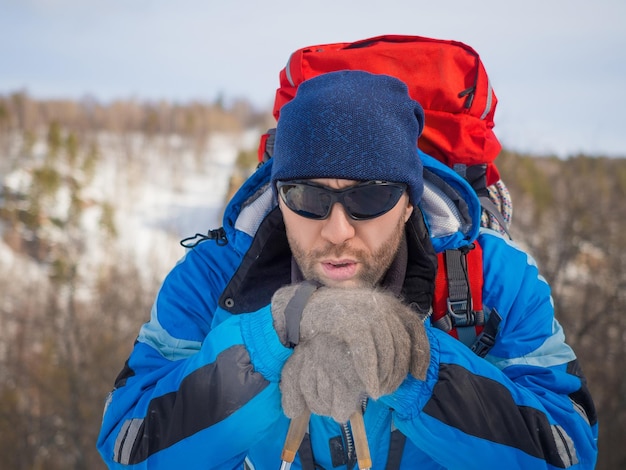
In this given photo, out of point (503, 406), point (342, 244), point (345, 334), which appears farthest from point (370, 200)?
point (503, 406)

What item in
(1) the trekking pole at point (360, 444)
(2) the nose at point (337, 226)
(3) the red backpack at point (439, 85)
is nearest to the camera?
(1) the trekking pole at point (360, 444)

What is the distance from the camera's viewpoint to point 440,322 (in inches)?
86.4

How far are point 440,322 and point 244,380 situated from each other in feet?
3.01

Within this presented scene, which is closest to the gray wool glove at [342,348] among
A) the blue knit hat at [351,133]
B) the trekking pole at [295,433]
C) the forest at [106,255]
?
the trekking pole at [295,433]

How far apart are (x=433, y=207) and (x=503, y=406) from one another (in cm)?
96

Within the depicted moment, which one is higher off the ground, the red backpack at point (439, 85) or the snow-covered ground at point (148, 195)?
the red backpack at point (439, 85)

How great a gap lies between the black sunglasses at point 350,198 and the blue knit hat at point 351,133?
0.04 m

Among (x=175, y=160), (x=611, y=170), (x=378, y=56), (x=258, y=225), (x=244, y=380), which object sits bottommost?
(x=175, y=160)

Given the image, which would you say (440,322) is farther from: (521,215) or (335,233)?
(521,215)

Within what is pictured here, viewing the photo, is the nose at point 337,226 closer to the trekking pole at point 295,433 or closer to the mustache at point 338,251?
the mustache at point 338,251

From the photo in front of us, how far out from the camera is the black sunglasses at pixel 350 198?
6.93ft

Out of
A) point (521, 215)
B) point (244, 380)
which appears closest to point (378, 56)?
point (244, 380)

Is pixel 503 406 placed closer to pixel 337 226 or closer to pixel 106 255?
pixel 337 226

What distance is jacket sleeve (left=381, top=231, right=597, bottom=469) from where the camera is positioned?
1729 mm
